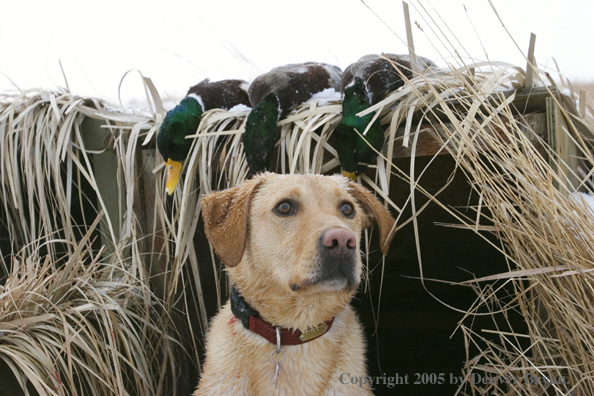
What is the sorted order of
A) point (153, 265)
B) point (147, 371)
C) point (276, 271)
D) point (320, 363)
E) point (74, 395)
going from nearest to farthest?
point (276, 271) → point (320, 363) → point (74, 395) → point (147, 371) → point (153, 265)

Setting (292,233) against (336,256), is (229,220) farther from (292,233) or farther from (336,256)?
(336,256)

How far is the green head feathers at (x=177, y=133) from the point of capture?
245 centimetres

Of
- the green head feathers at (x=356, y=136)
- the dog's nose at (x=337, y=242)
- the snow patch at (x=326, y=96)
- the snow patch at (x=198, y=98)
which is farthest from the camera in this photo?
the snow patch at (x=198, y=98)

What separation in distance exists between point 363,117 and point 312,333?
834 mm

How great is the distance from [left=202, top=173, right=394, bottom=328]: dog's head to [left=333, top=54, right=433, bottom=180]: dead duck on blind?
0.24 meters

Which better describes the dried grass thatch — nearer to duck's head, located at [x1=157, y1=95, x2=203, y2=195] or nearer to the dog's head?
duck's head, located at [x1=157, y1=95, x2=203, y2=195]

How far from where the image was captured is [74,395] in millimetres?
1895

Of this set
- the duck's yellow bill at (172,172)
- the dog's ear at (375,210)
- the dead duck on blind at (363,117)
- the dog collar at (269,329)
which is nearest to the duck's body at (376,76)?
the dead duck on blind at (363,117)

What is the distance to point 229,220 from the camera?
1726 millimetres

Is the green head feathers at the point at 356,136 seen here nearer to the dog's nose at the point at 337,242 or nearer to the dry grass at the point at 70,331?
the dog's nose at the point at 337,242

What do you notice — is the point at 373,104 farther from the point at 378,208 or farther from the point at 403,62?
the point at 378,208

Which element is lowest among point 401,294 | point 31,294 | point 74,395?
point 401,294

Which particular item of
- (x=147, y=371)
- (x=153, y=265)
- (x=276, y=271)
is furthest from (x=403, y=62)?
(x=147, y=371)

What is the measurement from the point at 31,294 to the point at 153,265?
0.69 m
